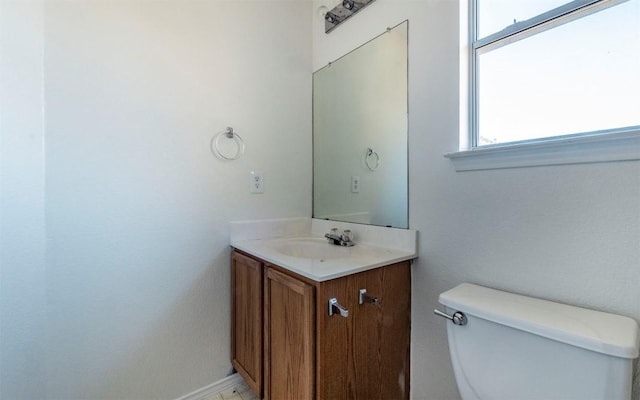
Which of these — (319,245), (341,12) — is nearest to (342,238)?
(319,245)

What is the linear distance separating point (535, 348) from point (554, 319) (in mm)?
94

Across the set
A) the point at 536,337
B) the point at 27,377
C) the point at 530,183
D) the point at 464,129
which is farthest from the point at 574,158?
the point at 27,377

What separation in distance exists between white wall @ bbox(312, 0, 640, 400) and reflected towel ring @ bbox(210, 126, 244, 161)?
914 mm

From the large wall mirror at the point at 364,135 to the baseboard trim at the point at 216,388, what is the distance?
105 centimetres

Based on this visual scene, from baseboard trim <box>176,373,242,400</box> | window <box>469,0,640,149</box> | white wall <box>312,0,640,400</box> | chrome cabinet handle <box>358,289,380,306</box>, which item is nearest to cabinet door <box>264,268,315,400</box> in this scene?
chrome cabinet handle <box>358,289,380,306</box>

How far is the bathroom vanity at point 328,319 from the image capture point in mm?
971

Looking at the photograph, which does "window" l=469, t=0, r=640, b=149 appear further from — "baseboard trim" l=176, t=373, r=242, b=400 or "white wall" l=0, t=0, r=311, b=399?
"baseboard trim" l=176, t=373, r=242, b=400

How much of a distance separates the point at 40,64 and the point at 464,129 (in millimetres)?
1693

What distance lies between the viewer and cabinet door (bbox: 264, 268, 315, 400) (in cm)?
97

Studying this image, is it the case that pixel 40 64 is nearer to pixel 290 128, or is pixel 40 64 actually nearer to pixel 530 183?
pixel 290 128

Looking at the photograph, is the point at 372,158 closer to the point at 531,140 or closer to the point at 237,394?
the point at 531,140

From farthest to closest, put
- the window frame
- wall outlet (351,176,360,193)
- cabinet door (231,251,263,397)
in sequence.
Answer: wall outlet (351,176,360,193) → cabinet door (231,251,263,397) → the window frame

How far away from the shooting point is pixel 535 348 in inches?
30.2

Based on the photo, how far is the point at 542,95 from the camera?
967 millimetres
